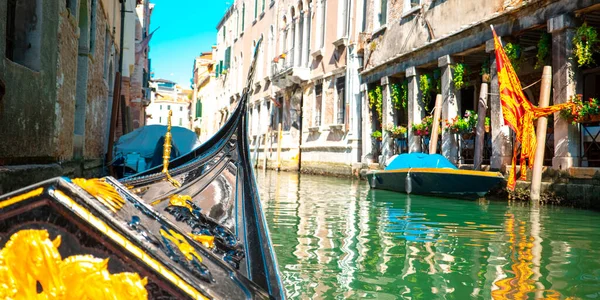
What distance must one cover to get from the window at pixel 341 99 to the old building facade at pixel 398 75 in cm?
3

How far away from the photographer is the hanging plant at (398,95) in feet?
37.2

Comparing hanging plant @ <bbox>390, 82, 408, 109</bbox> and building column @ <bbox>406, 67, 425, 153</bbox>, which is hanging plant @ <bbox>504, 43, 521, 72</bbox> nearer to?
building column @ <bbox>406, 67, 425, 153</bbox>

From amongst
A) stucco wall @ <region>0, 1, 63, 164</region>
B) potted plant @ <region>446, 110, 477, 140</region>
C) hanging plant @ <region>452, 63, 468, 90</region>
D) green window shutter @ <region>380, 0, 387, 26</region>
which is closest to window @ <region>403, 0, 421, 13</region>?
green window shutter @ <region>380, 0, 387, 26</region>

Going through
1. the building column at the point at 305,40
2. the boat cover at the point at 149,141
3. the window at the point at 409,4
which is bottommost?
the boat cover at the point at 149,141

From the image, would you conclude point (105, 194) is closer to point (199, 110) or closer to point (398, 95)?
point (398, 95)

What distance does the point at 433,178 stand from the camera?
25.8ft

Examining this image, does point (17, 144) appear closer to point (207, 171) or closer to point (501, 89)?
point (207, 171)

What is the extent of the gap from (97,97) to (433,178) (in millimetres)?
5171

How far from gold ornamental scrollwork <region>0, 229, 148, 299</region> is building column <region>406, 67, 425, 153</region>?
32.3 feet

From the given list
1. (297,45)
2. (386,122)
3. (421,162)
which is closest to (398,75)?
(386,122)

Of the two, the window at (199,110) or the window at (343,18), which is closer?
the window at (343,18)

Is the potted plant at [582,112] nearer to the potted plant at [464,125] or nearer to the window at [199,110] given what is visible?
the potted plant at [464,125]

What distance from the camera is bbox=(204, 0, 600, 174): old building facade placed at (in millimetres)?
7191

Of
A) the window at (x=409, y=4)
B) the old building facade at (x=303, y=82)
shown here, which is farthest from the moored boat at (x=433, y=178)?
the old building facade at (x=303, y=82)
